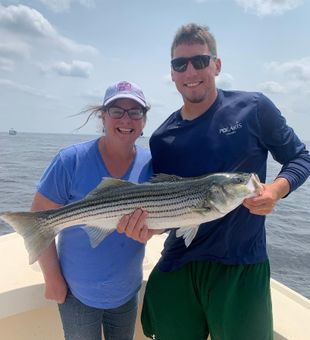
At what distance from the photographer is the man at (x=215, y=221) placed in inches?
126

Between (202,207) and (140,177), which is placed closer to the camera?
(202,207)

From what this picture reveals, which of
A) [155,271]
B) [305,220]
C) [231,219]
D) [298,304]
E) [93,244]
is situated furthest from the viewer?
[305,220]

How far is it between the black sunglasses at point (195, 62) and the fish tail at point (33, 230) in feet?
5.83

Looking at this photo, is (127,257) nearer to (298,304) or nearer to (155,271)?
(155,271)

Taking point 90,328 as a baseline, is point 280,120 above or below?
above

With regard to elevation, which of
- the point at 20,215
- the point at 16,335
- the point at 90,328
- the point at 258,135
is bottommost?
the point at 16,335

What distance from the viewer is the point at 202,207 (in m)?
3.10

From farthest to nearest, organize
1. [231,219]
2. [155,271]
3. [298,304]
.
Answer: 1. [298,304]
2. [155,271]
3. [231,219]

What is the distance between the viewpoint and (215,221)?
337 centimetres

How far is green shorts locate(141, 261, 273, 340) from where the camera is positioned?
10.4 ft

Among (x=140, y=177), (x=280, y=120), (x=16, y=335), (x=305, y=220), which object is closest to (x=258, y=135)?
(x=280, y=120)

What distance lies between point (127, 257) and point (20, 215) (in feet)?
3.09

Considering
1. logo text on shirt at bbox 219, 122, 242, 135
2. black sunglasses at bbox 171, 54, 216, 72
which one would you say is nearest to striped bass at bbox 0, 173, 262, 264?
logo text on shirt at bbox 219, 122, 242, 135

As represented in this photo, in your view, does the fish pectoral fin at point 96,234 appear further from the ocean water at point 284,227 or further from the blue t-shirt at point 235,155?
the ocean water at point 284,227
